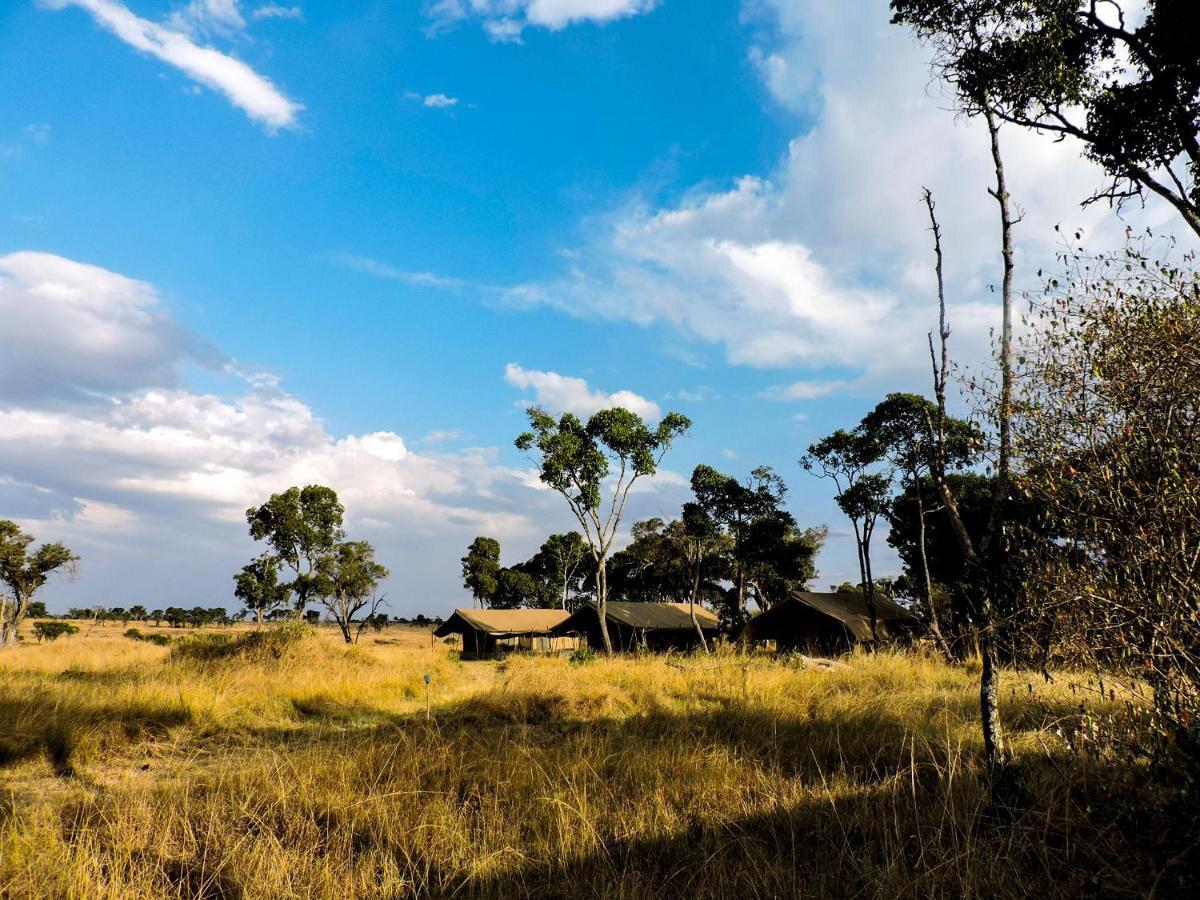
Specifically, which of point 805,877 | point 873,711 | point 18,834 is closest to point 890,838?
point 805,877

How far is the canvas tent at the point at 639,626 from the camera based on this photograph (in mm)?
39969

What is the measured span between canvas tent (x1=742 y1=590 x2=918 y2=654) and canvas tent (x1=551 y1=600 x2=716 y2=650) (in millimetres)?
7287

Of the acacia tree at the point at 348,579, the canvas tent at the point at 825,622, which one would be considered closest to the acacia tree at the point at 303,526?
the acacia tree at the point at 348,579

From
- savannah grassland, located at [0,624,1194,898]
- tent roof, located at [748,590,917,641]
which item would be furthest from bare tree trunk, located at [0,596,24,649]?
tent roof, located at [748,590,917,641]

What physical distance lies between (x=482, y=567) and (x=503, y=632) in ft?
65.9

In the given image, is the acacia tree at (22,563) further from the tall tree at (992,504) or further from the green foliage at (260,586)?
the tall tree at (992,504)

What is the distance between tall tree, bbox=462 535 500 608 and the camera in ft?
203

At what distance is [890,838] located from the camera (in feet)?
14.7

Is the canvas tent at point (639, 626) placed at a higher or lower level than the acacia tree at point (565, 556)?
lower

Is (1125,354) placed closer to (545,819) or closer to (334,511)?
(545,819)

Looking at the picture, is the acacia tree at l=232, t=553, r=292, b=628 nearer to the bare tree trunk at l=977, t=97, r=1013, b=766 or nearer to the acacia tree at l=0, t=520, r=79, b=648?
the acacia tree at l=0, t=520, r=79, b=648

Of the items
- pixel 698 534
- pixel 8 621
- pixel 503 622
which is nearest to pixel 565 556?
pixel 503 622

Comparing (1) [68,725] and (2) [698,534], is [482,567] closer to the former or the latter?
(2) [698,534]

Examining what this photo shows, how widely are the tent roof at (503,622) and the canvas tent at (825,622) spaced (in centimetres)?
1706
